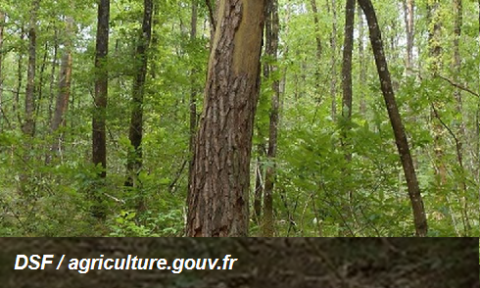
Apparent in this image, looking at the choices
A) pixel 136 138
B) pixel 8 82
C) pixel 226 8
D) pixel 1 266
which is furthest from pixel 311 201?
pixel 8 82

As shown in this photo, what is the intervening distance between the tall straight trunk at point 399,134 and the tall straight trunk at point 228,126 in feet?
4.96


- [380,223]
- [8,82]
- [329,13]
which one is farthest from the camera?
[8,82]

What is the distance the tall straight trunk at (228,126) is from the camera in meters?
3.89

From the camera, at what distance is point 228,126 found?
4.00m

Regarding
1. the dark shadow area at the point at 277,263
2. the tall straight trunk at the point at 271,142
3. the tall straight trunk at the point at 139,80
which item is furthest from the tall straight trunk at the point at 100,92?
the dark shadow area at the point at 277,263

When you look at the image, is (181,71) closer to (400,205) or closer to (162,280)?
(400,205)

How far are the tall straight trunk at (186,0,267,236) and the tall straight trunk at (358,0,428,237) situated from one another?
59.5 inches

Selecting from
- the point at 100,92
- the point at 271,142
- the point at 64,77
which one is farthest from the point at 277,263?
the point at 64,77

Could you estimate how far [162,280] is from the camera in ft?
9.89

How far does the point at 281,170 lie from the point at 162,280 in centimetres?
323

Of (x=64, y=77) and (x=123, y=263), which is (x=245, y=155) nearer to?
(x=123, y=263)

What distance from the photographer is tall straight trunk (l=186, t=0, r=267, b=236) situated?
12.8ft

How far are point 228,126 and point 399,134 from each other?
198 cm

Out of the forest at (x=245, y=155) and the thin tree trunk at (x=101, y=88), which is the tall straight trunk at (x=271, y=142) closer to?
the forest at (x=245, y=155)
